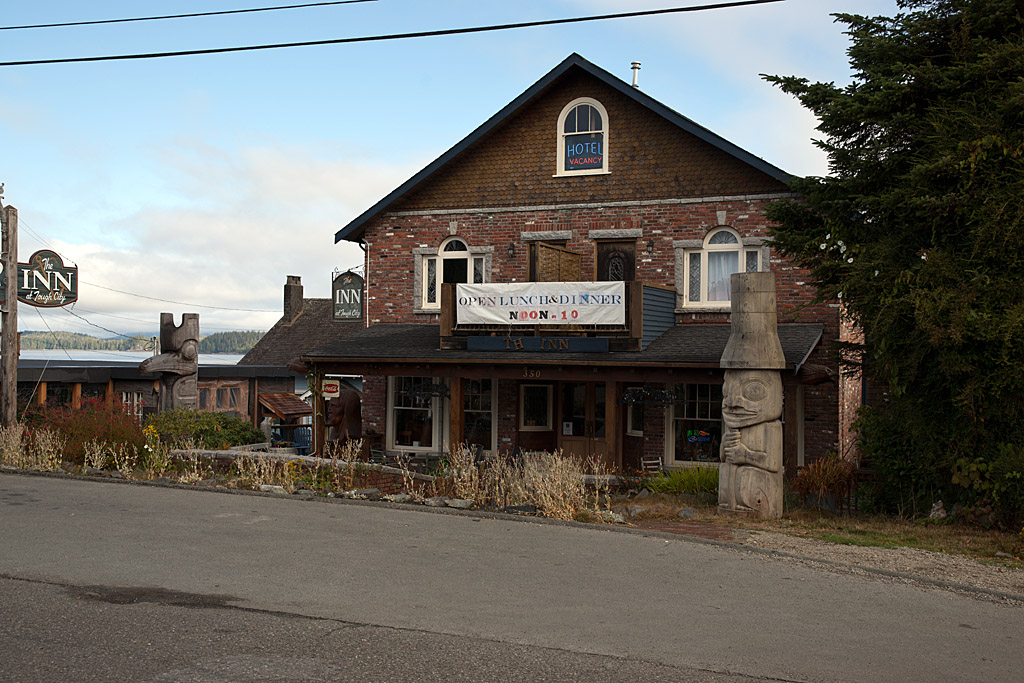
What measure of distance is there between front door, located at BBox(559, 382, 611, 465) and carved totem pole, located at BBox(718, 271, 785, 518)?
7453 millimetres

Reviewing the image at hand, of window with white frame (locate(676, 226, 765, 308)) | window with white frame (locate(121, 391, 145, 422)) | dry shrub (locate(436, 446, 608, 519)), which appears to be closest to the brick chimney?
window with white frame (locate(121, 391, 145, 422))

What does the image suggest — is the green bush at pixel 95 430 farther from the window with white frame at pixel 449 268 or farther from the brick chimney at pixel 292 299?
the brick chimney at pixel 292 299

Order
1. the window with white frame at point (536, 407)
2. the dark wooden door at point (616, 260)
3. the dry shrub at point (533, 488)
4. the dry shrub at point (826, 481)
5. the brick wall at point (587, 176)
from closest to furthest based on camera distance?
the dry shrub at point (533, 488), the dry shrub at point (826, 481), the brick wall at point (587, 176), the dark wooden door at point (616, 260), the window with white frame at point (536, 407)

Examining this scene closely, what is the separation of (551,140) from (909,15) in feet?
30.5

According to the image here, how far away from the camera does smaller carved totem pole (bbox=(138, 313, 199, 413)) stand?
73.3ft

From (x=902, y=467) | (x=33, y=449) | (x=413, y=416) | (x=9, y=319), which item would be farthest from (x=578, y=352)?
(x=9, y=319)

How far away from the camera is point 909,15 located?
43.5ft

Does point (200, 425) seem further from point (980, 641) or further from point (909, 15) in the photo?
point (980, 641)

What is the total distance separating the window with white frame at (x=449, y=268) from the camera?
21984 mm

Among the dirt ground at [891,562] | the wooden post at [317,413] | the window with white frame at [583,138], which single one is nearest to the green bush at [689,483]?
the dirt ground at [891,562]

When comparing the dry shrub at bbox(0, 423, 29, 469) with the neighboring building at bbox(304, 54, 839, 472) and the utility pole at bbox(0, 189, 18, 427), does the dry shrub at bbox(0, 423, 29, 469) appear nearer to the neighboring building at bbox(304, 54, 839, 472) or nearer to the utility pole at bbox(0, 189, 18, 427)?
the utility pole at bbox(0, 189, 18, 427)

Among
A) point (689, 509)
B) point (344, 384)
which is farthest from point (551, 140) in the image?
point (689, 509)

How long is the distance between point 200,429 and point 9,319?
4577 mm

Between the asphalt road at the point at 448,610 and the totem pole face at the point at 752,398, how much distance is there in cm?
294
